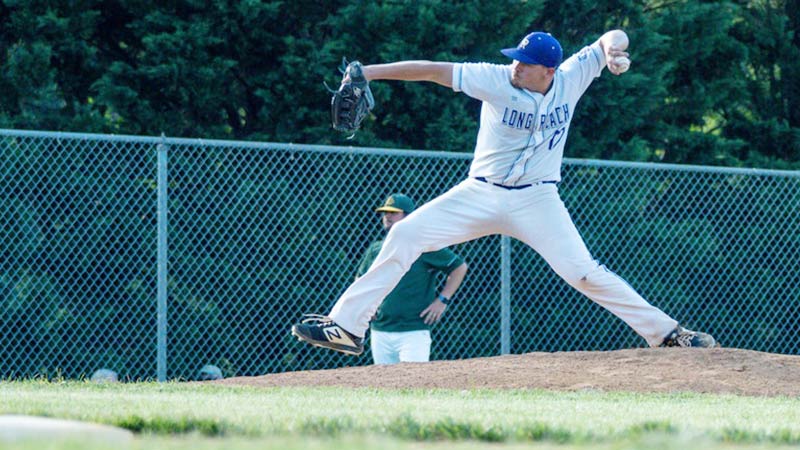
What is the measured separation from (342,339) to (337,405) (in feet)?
4.61

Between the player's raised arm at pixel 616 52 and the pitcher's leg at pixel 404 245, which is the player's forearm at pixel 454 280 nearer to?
the pitcher's leg at pixel 404 245

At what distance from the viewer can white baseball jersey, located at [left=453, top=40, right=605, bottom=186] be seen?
25.7 feet

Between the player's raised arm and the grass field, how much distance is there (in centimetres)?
194

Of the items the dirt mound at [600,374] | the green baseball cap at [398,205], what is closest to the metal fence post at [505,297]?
the green baseball cap at [398,205]

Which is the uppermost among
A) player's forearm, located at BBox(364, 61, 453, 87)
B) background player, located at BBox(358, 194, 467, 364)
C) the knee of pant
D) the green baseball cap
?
player's forearm, located at BBox(364, 61, 453, 87)

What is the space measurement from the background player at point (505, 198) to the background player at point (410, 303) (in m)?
2.38

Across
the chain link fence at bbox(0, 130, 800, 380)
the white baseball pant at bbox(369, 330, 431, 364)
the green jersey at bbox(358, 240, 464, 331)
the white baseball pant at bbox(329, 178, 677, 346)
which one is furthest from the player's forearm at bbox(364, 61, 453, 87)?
the white baseball pant at bbox(369, 330, 431, 364)

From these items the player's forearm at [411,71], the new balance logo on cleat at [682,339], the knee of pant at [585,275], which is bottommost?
the new balance logo on cleat at [682,339]

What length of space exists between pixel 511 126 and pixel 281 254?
12.0 feet

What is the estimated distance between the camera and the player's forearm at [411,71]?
750cm

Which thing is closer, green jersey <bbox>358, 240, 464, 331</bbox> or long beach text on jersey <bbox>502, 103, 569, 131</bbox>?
long beach text on jersey <bbox>502, 103, 569, 131</bbox>

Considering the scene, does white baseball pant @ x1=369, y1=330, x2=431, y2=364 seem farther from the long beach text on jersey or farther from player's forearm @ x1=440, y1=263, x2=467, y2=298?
the long beach text on jersey

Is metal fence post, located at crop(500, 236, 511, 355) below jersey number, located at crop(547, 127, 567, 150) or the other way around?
below

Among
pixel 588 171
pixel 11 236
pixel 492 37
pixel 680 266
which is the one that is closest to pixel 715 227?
pixel 680 266
